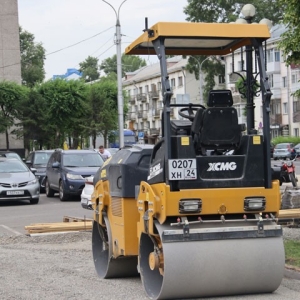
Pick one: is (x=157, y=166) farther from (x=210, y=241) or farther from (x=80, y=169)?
(x=80, y=169)

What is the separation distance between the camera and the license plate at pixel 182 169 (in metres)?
8.06

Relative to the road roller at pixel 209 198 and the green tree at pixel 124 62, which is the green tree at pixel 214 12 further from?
the green tree at pixel 124 62

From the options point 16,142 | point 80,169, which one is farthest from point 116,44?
point 16,142

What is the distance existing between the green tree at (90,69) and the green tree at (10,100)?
8014 cm

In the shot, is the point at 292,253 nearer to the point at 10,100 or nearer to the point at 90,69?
the point at 10,100

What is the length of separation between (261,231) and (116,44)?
2862 cm

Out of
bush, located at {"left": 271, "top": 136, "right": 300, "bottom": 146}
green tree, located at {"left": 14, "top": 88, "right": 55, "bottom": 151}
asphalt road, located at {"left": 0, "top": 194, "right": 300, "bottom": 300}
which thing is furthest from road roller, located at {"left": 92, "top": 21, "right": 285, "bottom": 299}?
bush, located at {"left": 271, "top": 136, "right": 300, "bottom": 146}

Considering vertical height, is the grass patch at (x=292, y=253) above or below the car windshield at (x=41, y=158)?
below

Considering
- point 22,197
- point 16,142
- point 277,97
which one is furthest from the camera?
point 277,97

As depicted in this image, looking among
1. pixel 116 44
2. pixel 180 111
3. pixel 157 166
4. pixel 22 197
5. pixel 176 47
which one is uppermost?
pixel 116 44

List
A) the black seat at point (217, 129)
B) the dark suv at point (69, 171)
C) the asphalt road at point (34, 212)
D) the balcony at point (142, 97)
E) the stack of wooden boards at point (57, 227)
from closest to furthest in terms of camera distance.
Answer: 1. the black seat at point (217, 129)
2. the stack of wooden boards at point (57, 227)
3. the asphalt road at point (34, 212)
4. the dark suv at point (69, 171)
5. the balcony at point (142, 97)

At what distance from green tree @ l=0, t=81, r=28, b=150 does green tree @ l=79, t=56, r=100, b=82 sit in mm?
80138

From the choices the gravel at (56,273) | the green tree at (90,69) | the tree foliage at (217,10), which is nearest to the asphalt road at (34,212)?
the gravel at (56,273)

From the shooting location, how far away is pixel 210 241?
810 cm
